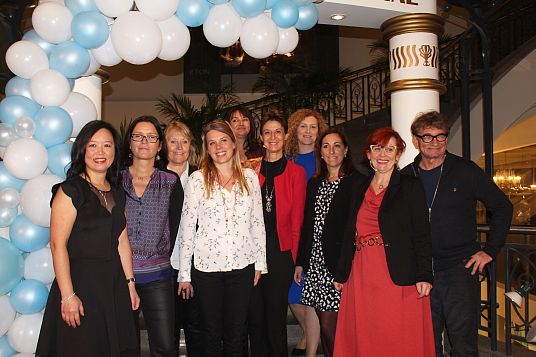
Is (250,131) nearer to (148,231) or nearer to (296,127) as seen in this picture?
(296,127)

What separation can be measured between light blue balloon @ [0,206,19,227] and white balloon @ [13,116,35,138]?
1.42ft

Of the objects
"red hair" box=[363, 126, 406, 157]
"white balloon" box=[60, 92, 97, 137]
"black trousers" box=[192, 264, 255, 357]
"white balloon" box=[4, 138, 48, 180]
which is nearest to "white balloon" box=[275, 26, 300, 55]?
"red hair" box=[363, 126, 406, 157]

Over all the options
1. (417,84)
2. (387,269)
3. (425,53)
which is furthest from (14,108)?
(425,53)

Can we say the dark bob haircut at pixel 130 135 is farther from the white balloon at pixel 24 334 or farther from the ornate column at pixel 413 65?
the ornate column at pixel 413 65

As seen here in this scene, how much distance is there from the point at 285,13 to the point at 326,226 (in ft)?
4.76

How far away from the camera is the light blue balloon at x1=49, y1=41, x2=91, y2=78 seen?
257 cm

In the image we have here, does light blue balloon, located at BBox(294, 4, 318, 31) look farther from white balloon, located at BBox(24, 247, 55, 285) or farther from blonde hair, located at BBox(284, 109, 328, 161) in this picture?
white balloon, located at BBox(24, 247, 55, 285)

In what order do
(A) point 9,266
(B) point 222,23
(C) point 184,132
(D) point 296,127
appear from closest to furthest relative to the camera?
(A) point 9,266 → (B) point 222,23 → (C) point 184,132 → (D) point 296,127

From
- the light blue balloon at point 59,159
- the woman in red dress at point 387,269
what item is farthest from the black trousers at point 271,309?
the light blue balloon at point 59,159

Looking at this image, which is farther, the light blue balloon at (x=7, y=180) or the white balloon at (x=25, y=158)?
the light blue balloon at (x=7, y=180)

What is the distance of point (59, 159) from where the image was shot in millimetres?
2551


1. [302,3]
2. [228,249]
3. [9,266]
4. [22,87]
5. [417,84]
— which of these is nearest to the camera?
[9,266]

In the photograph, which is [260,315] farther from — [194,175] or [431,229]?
[431,229]

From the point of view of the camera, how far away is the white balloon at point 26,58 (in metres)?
2.54
